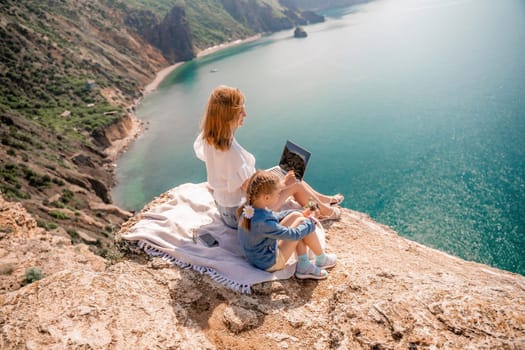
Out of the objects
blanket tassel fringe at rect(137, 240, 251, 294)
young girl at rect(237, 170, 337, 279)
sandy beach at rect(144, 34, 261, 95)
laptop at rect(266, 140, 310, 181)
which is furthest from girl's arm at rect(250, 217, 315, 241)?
sandy beach at rect(144, 34, 261, 95)

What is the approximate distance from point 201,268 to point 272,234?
4.48ft

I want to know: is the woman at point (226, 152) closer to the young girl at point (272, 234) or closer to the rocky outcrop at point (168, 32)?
the young girl at point (272, 234)

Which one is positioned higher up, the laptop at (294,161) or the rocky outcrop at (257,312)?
the laptop at (294,161)

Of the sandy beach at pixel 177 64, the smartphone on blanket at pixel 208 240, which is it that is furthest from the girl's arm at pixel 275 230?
the sandy beach at pixel 177 64

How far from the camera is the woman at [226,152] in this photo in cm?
461

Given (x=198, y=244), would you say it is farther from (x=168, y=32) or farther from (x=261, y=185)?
(x=168, y=32)

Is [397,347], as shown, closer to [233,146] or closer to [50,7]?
[233,146]

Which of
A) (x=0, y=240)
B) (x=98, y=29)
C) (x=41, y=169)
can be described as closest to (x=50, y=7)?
(x=98, y=29)

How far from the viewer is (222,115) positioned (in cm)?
466

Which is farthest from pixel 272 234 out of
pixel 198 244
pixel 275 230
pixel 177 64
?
pixel 177 64

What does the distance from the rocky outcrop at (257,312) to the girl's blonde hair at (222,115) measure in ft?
6.58

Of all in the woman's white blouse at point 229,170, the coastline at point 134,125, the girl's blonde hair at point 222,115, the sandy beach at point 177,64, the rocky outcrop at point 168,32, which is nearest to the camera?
the girl's blonde hair at point 222,115

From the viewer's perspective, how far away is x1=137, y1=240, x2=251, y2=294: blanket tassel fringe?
4.64 m

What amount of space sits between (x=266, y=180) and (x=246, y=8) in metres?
140
